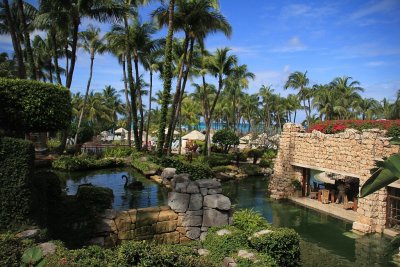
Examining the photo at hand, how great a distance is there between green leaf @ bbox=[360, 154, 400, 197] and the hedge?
1035cm

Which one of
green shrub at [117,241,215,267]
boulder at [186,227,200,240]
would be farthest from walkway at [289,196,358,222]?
green shrub at [117,241,215,267]

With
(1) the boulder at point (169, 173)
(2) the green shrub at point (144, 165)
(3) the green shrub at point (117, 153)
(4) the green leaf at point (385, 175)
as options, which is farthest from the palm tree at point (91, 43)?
(4) the green leaf at point (385, 175)

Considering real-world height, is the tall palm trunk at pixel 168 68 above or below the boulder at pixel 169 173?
above

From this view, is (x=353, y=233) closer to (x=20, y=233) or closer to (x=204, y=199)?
(x=204, y=199)

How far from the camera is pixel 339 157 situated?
19.8 meters

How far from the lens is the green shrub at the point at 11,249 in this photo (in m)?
7.27

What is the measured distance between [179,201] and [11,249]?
6.03 m

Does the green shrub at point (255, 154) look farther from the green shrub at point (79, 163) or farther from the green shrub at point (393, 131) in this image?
the green shrub at point (393, 131)

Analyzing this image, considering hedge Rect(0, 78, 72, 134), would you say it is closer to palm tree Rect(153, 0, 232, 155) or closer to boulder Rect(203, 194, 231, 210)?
boulder Rect(203, 194, 231, 210)

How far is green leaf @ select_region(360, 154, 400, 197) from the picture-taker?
3131 mm

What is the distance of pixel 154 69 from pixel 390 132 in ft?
87.5

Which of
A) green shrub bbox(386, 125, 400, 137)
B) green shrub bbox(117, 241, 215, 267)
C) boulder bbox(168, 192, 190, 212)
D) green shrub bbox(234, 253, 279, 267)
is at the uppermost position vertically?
green shrub bbox(386, 125, 400, 137)

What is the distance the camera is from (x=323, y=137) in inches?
842

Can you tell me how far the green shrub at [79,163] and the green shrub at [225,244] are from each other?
18.1 meters
